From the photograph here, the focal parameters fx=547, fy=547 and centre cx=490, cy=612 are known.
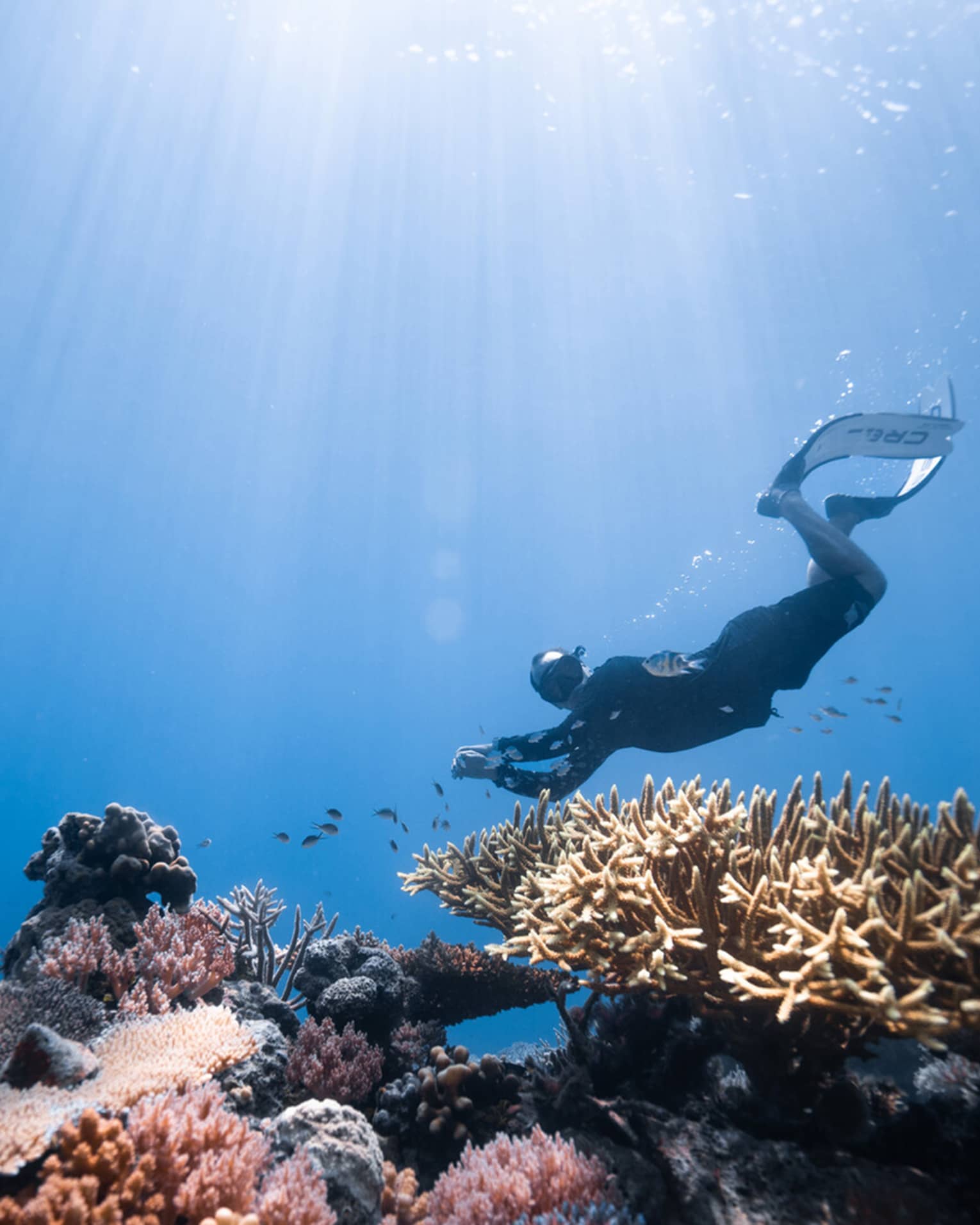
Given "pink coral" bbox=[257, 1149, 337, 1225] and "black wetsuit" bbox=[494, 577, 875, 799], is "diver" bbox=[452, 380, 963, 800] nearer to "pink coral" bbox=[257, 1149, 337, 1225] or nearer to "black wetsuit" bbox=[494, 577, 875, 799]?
"black wetsuit" bbox=[494, 577, 875, 799]

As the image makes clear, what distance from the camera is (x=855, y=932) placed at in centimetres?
219

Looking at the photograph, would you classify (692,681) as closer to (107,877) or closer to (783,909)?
(783,909)

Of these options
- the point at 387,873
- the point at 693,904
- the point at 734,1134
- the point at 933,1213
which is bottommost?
the point at 933,1213

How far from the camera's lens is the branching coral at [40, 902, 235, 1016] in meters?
4.08

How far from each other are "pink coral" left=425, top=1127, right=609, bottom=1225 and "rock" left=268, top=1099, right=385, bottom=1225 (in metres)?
0.34

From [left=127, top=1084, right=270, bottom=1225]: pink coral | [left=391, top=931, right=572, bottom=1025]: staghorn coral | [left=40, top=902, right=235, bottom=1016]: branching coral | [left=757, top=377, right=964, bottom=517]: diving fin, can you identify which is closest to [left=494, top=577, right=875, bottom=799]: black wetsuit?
[left=391, top=931, right=572, bottom=1025]: staghorn coral

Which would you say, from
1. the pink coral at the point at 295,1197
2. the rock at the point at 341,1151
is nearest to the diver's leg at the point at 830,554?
the rock at the point at 341,1151

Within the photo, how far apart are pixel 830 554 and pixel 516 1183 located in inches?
292

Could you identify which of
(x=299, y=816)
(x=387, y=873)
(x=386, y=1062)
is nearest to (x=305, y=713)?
(x=299, y=816)

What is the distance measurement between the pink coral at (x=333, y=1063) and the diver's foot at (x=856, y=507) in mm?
9007

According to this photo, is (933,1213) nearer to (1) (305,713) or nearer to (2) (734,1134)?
(2) (734,1134)

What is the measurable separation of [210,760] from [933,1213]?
116m

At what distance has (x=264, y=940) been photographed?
Answer: 596 centimetres

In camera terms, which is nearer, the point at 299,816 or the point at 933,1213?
the point at 933,1213
